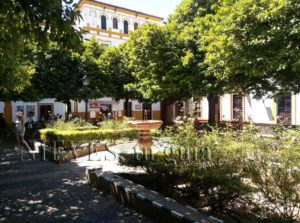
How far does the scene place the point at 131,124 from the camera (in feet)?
29.4

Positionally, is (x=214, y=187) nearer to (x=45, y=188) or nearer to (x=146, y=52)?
(x=45, y=188)

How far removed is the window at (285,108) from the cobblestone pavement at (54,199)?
14.1 meters

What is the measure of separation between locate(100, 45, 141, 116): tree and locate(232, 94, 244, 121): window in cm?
704

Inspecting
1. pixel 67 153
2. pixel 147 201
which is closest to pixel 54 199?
pixel 147 201

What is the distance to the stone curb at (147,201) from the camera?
381cm

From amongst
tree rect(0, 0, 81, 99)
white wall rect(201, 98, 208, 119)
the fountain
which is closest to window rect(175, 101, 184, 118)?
white wall rect(201, 98, 208, 119)

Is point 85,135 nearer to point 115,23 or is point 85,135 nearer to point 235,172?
point 235,172

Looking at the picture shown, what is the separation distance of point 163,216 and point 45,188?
3.39m

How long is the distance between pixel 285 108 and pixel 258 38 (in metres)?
11.0

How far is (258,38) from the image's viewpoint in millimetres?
8961

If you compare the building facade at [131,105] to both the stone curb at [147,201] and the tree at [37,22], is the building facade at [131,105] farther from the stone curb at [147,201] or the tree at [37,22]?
the stone curb at [147,201]

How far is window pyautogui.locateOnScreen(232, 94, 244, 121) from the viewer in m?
21.3

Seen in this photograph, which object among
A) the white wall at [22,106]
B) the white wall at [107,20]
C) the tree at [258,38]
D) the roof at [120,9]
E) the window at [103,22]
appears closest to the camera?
the tree at [258,38]

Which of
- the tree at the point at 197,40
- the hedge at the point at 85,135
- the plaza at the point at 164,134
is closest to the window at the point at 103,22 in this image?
the plaza at the point at 164,134
